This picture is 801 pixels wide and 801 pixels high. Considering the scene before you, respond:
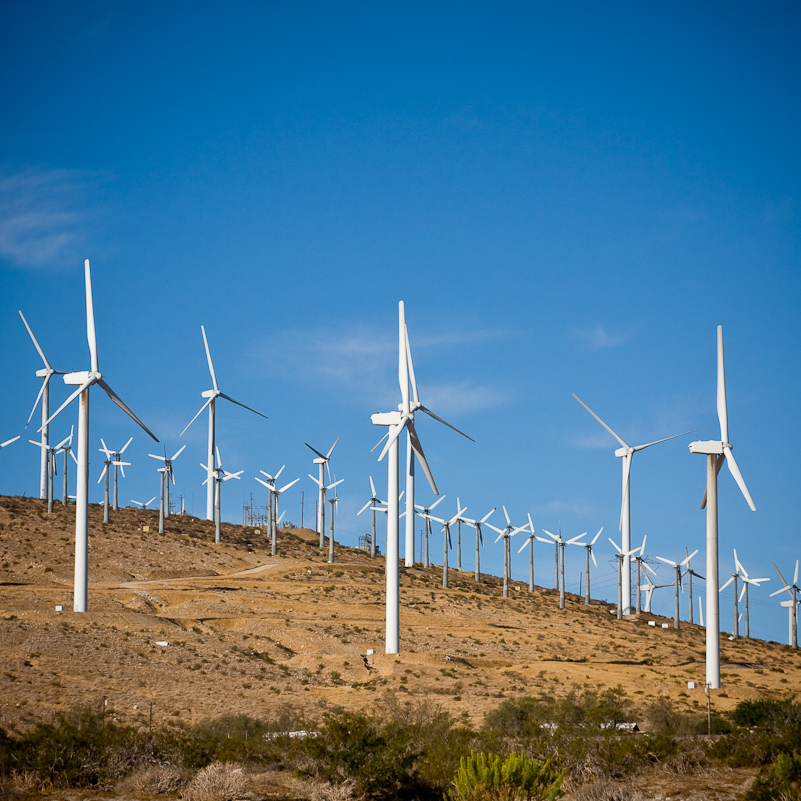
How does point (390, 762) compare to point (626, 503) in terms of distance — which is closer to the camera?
point (390, 762)

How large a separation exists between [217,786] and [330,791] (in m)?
2.76

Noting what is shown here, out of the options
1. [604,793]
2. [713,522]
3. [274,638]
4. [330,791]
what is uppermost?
[713,522]

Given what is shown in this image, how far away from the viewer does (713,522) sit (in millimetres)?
50688

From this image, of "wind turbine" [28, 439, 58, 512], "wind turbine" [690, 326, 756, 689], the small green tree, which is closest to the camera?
the small green tree

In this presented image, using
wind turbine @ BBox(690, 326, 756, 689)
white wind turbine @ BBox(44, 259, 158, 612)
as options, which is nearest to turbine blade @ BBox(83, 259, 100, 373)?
white wind turbine @ BBox(44, 259, 158, 612)

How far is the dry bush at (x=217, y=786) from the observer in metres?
24.0

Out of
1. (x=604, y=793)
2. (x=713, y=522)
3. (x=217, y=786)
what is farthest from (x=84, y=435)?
(x=604, y=793)

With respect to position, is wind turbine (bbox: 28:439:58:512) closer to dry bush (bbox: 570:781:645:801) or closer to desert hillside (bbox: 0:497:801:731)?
desert hillside (bbox: 0:497:801:731)

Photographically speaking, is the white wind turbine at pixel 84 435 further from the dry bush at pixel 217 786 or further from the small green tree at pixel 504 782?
the small green tree at pixel 504 782

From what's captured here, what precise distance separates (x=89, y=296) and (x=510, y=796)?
5545cm

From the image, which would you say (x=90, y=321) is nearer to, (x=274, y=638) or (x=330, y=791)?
(x=274, y=638)

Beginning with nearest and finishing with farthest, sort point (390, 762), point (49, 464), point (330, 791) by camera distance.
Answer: point (330, 791)
point (390, 762)
point (49, 464)

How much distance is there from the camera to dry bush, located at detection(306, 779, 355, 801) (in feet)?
78.3

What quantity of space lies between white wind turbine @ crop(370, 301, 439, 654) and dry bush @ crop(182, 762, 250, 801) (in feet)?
100
